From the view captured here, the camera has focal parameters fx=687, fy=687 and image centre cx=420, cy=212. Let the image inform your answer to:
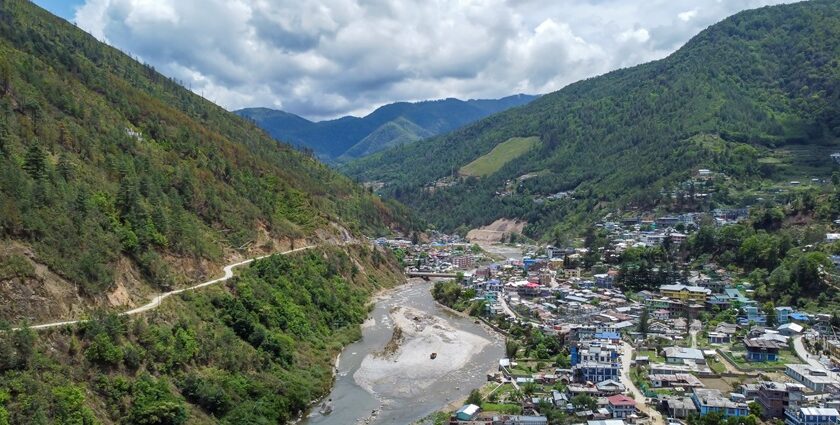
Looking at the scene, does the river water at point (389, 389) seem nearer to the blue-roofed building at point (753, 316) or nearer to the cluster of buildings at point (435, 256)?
the blue-roofed building at point (753, 316)

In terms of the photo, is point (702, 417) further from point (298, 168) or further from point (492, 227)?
point (492, 227)

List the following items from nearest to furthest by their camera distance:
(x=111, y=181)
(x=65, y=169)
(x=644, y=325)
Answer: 1. (x=65, y=169)
2. (x=111, y=181)
3. (x=644, y=325)

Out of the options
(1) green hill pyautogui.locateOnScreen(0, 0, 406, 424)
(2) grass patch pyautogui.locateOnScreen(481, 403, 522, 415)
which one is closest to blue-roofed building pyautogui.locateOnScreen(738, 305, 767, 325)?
(2) grass patch pyautogui.locateOnScreen(481, 403, 522, 415)

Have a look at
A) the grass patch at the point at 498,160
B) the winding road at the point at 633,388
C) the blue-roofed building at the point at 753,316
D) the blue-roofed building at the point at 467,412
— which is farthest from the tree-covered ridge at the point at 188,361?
the grass patch at the point at 498,160

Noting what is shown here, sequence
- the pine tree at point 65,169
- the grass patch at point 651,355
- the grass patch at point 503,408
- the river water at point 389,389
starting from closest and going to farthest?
the grass patch at point 503,408
the river water at point 389,389
the pine tree at point 65,169
the grass patch at point 651,355

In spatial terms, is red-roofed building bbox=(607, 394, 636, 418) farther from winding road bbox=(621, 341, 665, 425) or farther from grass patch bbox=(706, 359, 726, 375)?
grass patch bbox=(706, 359, 726, 375)

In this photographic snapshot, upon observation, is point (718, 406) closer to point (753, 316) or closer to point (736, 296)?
point (753, 316)

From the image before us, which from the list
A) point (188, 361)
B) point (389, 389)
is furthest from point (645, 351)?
point (188, 361)
